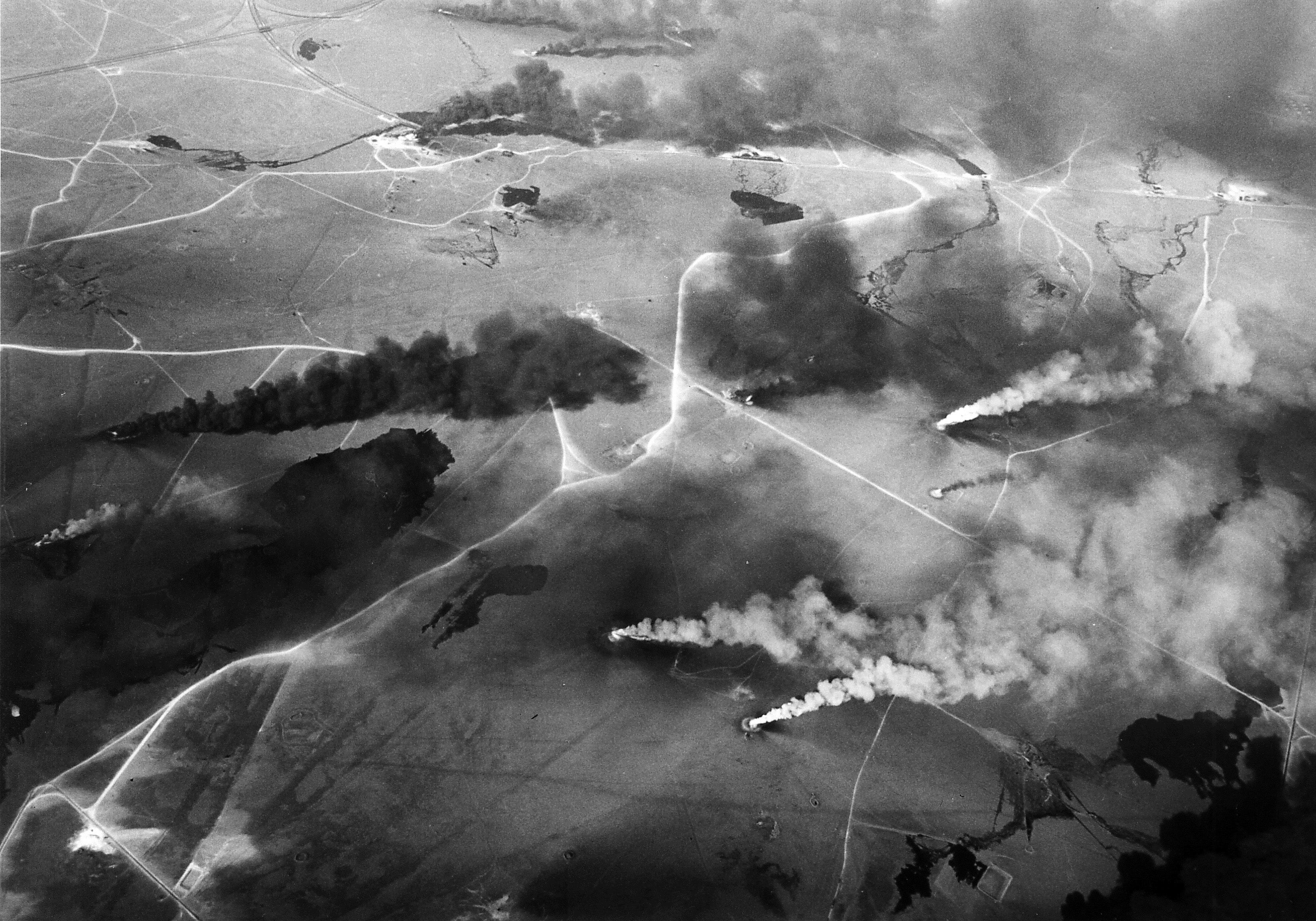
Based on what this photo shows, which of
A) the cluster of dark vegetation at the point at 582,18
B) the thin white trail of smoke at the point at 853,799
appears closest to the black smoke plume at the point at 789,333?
the thin white trail of smoke at the point at 853,799

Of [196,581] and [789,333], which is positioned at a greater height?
[789,333]

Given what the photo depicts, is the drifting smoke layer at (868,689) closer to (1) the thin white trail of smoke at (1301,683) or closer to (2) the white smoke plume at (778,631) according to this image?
(2) the white smoke plume at (778,631)

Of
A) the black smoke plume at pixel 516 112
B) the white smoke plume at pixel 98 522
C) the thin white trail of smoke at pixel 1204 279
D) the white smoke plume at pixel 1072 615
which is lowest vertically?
the white smoke plume at pixel 1072 615

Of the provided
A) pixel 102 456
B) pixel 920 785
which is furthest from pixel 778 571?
pixel 102 456

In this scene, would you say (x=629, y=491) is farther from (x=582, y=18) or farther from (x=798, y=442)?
(x=582, y=18)

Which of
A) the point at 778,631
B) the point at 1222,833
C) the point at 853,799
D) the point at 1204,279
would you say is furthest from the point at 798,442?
the point at 1204,279

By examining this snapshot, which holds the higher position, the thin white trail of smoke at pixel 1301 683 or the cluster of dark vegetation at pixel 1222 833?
the thin white trail of smoke at pixel 1301 683

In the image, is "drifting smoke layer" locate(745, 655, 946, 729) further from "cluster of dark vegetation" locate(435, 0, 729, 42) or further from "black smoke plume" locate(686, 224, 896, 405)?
"cluster of dark vegetation" locate(435, 0, 729, 42)
